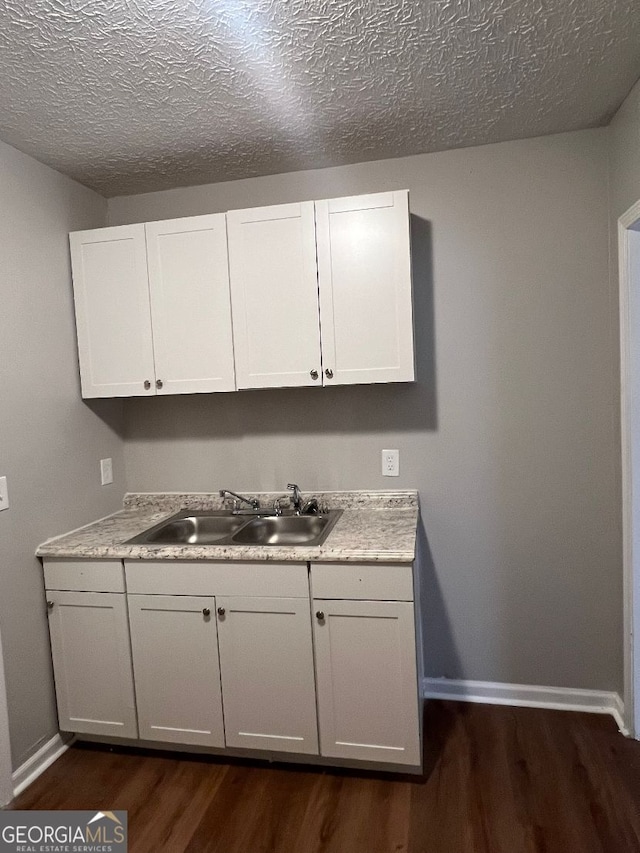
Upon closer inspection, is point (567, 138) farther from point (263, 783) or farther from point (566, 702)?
point (263, 783)

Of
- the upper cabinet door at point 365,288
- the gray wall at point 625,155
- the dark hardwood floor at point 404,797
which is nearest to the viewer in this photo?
the dark hardwood floor at point 404,797

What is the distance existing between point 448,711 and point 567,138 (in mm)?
2540

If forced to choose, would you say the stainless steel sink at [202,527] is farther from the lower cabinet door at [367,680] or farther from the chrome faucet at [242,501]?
the lower cabinet door at [367,680]

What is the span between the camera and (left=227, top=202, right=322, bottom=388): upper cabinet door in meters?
2.11

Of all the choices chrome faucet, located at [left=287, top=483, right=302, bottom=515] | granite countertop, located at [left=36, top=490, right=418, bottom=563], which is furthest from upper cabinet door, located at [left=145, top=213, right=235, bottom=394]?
granite countertop, located at [left=36, top=490, right=418, bottom=563]

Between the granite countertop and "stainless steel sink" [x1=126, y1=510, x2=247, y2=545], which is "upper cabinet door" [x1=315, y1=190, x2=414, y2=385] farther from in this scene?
"stainless steel sink" [x1=126, y1=510, x2=247, y2=545]

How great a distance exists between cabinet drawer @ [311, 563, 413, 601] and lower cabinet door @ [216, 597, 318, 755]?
0.11m

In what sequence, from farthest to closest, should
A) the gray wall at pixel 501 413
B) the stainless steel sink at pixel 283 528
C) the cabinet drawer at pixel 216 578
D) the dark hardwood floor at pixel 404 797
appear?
the stainless steel sink at pixel 283 528 < the gray wall at pixel 501 413 < the cabinet drawer at pixel 216 578 < the dark hardwood floor at pixel 404 797

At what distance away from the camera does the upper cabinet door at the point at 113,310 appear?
2.28 metres

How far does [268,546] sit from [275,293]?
1.04 meters

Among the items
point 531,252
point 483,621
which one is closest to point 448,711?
point 483,621

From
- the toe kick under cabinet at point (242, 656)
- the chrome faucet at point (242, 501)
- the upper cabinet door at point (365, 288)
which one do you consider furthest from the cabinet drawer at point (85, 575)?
the upper cabinet door at point (365, 288)

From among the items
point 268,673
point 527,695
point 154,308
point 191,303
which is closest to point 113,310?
point 154,308

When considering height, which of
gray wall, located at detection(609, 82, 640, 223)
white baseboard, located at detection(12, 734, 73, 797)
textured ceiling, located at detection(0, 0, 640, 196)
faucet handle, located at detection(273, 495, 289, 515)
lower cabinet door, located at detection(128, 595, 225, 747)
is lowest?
white baseboard, located at detection(12, 734, 73, 797)
